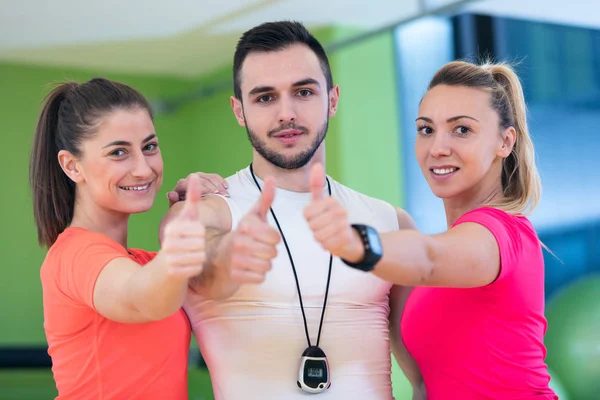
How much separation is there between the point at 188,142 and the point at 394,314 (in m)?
6.77

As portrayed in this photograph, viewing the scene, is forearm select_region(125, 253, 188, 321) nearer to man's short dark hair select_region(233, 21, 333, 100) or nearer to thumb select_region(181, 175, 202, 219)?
thumb select_region(181, 175, 202, 219)

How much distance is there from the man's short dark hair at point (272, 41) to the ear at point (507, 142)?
556 mm

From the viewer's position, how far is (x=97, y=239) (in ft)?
6.42

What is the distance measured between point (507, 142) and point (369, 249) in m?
0.86

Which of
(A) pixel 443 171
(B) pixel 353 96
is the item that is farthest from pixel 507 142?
(B) pixel 353 96

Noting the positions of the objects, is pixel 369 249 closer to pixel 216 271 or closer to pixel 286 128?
pixel 216 271

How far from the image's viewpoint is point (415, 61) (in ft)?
22.4

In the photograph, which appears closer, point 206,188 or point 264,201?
point 264,201

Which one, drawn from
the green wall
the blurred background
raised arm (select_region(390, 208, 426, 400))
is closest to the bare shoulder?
raised arm (select_region(390, 208, 426, 400))

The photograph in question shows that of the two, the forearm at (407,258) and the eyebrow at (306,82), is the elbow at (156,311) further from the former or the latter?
the eyebrow at (306,82)

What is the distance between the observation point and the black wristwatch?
155cm

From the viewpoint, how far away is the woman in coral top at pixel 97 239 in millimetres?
1896

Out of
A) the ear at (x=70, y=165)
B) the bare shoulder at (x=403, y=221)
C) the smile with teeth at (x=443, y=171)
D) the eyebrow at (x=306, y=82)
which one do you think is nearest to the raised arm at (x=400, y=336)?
the bare shoulder at (x=403, y=221)

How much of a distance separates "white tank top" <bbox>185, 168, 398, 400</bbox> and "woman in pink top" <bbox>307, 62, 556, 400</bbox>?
0.45 feet
